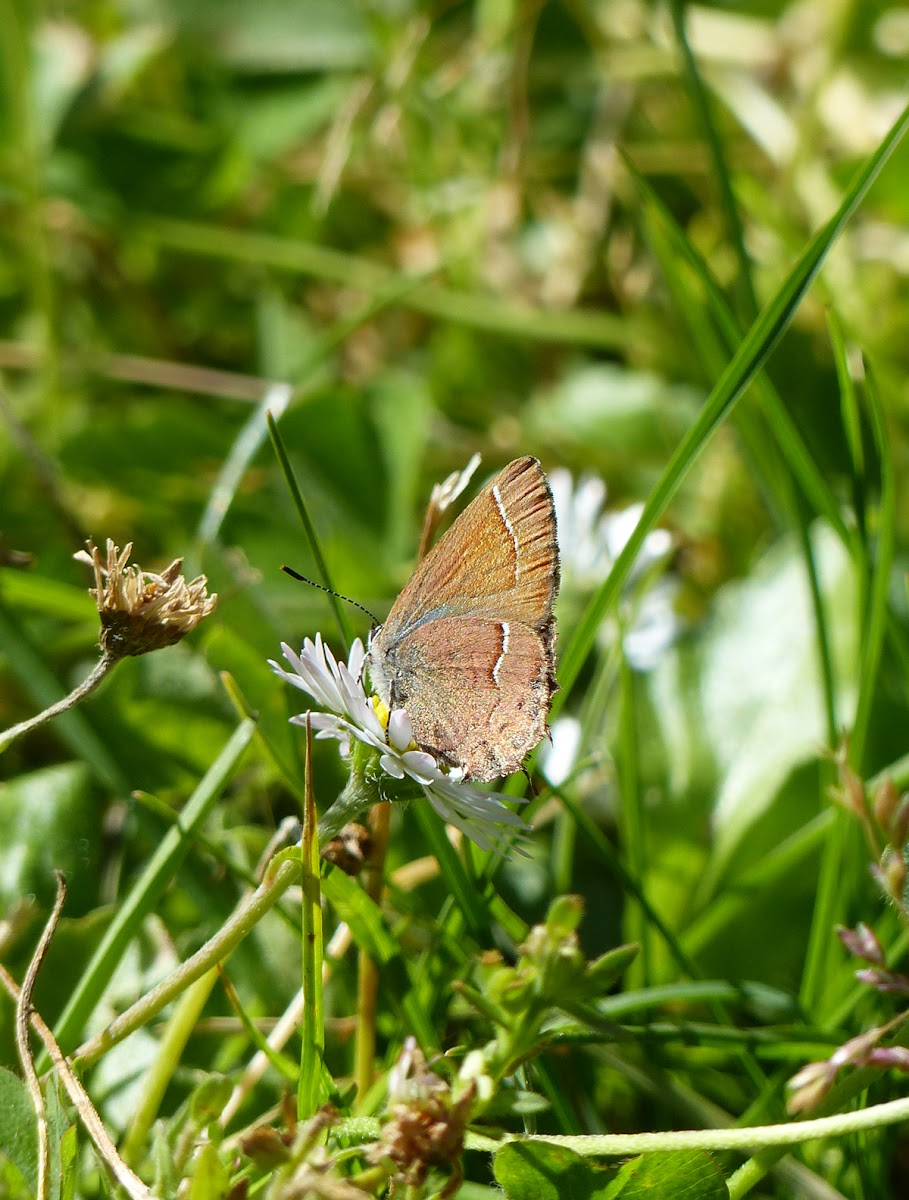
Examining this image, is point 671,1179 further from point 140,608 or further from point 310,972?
point 140,608

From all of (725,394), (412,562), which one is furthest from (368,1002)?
(412,562)

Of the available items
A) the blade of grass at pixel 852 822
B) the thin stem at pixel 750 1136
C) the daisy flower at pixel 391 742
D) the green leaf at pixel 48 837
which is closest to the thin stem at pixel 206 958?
the daisy flower at pixel 391 742

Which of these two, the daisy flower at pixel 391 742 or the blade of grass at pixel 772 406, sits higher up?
the blade of grass at pixel 772 406

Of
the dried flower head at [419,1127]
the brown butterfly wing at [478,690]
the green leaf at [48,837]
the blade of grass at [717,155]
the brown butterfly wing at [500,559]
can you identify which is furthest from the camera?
the blade of grass at [717,155]

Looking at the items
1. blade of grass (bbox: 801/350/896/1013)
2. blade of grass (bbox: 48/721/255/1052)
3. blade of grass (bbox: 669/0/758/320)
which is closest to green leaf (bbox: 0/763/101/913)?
blade of grass (bbox: 48/721/255/1052)

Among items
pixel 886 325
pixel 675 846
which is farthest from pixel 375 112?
pixel 675 846

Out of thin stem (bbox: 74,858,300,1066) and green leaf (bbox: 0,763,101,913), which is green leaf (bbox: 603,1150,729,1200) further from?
green leaf (bbox: 0,763,101,913)

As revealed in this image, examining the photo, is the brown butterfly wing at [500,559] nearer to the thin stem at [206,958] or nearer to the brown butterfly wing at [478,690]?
the brown butterfly wing at [478,690]
